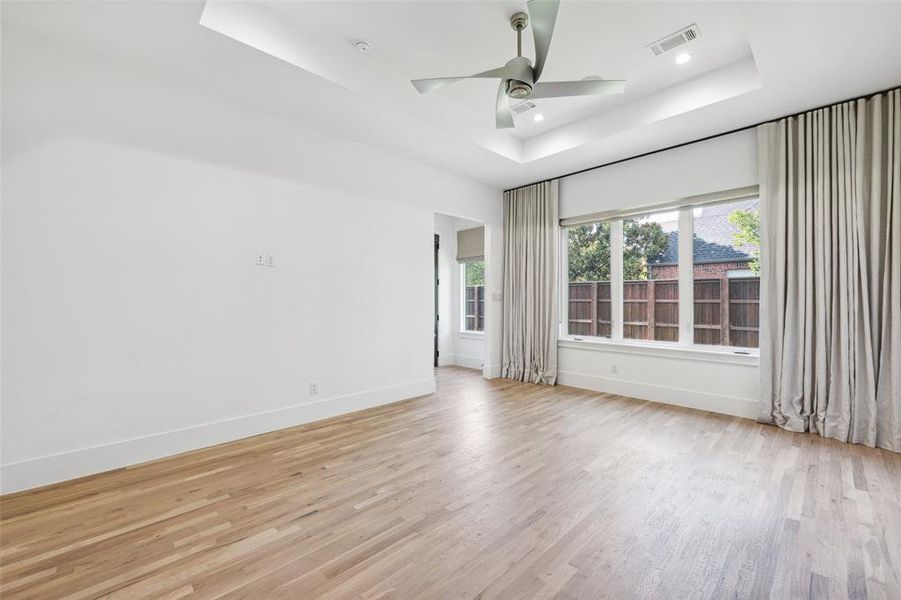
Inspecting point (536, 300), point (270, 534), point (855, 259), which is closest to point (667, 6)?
point (855, 259)

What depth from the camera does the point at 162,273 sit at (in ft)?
9.67

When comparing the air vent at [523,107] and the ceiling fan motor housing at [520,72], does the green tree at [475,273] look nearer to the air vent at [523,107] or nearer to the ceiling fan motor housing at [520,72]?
the air vent at [523,107]

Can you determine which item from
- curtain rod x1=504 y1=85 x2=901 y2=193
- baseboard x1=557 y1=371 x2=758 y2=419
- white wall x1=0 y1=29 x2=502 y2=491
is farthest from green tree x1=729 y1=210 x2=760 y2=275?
white wall x1=0 y1=29 x2=502 y2=491

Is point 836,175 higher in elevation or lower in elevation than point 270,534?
higher

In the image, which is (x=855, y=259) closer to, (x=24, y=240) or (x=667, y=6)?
(x=667, y=6)

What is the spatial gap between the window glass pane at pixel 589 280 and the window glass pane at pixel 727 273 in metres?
1.07

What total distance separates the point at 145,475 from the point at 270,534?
1.36 meters

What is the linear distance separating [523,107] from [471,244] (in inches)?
123

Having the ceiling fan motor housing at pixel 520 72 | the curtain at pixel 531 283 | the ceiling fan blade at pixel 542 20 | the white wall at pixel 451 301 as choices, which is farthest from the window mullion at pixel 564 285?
the ceiling fan blade at pixel 542 20

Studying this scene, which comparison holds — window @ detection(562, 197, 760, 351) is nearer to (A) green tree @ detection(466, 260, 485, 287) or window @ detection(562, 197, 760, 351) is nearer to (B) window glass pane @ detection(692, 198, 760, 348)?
(B) window glass pane @ detection(692, 198, 760, 348)

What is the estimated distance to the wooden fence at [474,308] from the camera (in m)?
7.03

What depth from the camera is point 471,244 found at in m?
6.86

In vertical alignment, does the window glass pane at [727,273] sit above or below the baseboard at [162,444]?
above

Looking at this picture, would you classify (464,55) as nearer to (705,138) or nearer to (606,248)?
(705,138)
